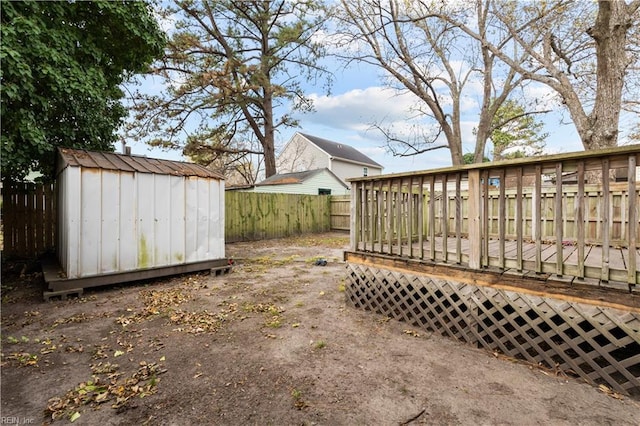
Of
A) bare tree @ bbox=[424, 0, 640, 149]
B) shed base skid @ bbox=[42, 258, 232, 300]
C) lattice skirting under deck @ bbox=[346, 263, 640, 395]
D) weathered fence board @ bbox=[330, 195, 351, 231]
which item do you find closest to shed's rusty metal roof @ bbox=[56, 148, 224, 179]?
shed base skid @ bbox=[42, 258, 232, 300]

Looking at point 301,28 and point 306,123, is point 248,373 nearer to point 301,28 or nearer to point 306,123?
point 301,28

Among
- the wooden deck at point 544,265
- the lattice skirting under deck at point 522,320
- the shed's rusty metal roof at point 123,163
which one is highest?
the shed's rusty metal roof at point 123,163

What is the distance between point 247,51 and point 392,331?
54.0 ft

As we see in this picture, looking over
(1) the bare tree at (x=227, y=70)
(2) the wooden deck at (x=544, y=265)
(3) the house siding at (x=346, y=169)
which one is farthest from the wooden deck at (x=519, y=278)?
(3) the house siding at (x=346, y=169)

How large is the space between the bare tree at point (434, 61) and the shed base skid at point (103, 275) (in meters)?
10.0

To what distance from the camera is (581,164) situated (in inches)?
93.0

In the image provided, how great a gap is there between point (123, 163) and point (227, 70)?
991cm

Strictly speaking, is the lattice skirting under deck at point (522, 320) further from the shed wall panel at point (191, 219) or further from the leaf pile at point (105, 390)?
the shed wall panel at point (191, 219)

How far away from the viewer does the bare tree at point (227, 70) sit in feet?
44.4

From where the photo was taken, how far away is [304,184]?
51.0 feet

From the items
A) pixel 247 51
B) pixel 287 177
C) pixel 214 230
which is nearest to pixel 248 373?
pixel 214 230

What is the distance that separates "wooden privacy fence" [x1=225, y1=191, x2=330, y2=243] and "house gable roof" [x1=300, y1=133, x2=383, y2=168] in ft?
28.9

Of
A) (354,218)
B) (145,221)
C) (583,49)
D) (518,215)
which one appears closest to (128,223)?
(145,221)

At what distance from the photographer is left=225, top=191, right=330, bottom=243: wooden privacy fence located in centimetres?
1093
